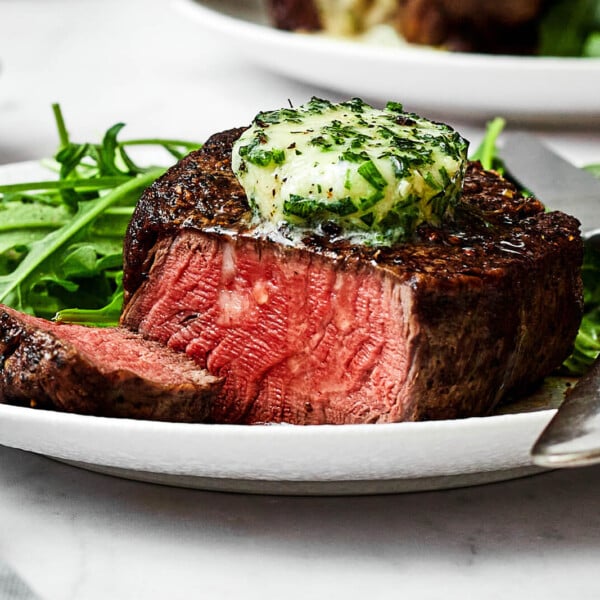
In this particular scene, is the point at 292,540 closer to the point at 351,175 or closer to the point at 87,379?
the point at 87,379

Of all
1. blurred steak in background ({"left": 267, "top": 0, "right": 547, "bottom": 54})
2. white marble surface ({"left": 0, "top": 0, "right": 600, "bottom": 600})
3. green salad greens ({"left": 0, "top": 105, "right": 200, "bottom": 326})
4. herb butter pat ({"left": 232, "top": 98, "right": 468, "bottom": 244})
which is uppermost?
herb butter pat ({"left": 232, "top": 98, "right": 468, "bottom": 244})

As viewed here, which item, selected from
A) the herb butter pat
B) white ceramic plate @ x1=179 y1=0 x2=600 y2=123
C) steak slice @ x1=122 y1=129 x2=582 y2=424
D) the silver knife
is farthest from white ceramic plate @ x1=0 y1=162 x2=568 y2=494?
white ceramic plate @ x1=179 y1=0 x2=600 y2=123

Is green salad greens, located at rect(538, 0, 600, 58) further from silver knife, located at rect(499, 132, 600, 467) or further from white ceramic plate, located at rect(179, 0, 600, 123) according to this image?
silver knife, located at rect(499, 132, 600, 467)

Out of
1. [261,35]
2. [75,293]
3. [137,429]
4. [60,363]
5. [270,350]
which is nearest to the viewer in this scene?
[137,429]

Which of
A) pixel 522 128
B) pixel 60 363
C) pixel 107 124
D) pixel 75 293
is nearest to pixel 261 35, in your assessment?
pixel 107 124

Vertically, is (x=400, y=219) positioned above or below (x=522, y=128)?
above

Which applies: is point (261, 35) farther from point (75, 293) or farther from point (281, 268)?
point (281, 268)
